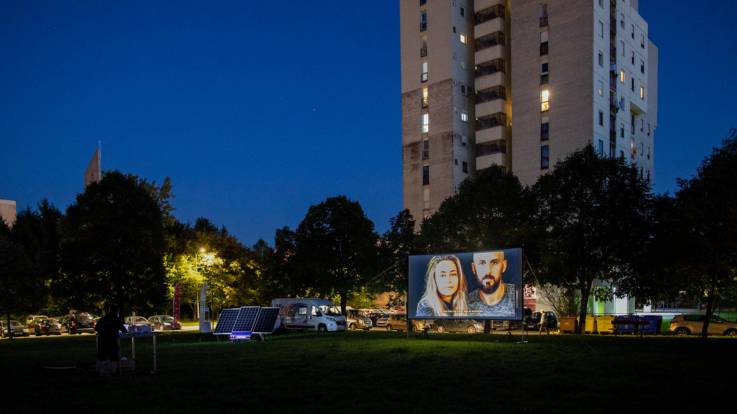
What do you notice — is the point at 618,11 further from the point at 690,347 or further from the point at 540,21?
the point at 690,347

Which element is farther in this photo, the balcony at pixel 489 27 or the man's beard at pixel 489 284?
the balcony at pixel 489 27

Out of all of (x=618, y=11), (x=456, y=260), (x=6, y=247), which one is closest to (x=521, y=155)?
(x=618, y=11)

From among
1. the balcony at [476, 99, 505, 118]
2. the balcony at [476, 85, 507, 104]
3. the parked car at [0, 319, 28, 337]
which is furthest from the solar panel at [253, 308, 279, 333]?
the balcony at [476, 85, 507, 104]

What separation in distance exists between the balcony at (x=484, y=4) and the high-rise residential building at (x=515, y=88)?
0.12m

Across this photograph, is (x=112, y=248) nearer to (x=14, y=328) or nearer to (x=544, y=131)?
(x=14, y=328)

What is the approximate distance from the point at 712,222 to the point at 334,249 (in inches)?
1236

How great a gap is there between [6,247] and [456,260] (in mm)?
32191

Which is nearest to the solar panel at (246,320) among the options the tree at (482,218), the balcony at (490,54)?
the tree at (482,218)

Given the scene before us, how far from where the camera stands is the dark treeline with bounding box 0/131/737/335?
112 feet

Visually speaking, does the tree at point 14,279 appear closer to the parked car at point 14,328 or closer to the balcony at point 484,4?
the parked car at point 14,328

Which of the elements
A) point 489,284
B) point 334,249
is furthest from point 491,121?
point 489,284

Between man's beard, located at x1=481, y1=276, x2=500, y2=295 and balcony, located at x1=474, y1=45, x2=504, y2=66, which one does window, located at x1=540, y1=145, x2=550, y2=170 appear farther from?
man's beard, located at x1=481, y1=276, x2=500, y2=295

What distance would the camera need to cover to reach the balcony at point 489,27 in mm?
74438

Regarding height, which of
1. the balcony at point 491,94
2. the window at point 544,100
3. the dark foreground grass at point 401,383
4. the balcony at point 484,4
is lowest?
the dark foreground grass at point 401,383
